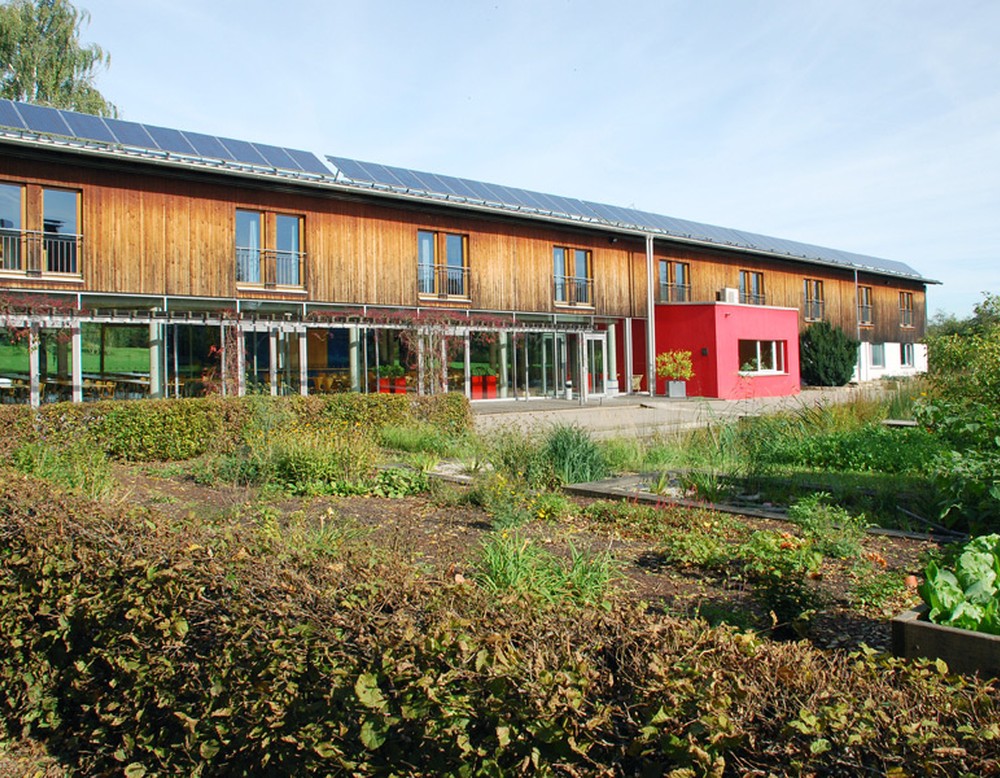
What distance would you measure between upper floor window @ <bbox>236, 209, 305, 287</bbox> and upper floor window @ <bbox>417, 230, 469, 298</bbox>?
12.5 feet

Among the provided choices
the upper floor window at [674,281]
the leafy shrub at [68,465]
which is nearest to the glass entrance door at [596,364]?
the upper floor window at [674,281]

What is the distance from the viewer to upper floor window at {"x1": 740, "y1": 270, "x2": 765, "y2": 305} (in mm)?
35438

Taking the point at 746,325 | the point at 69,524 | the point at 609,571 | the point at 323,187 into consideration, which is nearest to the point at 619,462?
the point at 609,571

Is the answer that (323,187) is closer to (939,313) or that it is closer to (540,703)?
(540,703)

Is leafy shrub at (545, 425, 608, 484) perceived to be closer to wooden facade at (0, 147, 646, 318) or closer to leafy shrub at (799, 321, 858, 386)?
wooden facade at (0, 147, 646, 318)

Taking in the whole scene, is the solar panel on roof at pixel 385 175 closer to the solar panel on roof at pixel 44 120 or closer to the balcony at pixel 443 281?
the balcony at pixel 443 281

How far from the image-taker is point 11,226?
1777 cm

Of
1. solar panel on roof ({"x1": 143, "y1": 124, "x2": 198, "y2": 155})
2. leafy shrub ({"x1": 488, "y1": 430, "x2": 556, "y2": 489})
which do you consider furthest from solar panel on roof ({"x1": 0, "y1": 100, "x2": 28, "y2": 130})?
leafy shrub ({"x1": 488, "y1": 430, "x2": 556, "y2": 489})

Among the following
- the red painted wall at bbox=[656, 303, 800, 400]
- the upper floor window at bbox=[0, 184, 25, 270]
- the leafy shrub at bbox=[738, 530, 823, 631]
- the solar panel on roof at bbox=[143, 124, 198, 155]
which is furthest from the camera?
the red painted wall at bbox=[656, 303, 800, 400]

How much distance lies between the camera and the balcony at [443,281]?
80.1 feet

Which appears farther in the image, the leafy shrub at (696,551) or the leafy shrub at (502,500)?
the leafy shrub at (502,500)

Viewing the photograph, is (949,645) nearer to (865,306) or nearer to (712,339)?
(712,339)

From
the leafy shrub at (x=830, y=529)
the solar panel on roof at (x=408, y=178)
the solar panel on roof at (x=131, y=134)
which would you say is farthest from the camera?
Answer: the solar panel on roof at (x=408, y=178)

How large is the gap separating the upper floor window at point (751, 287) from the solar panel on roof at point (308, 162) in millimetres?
19702
